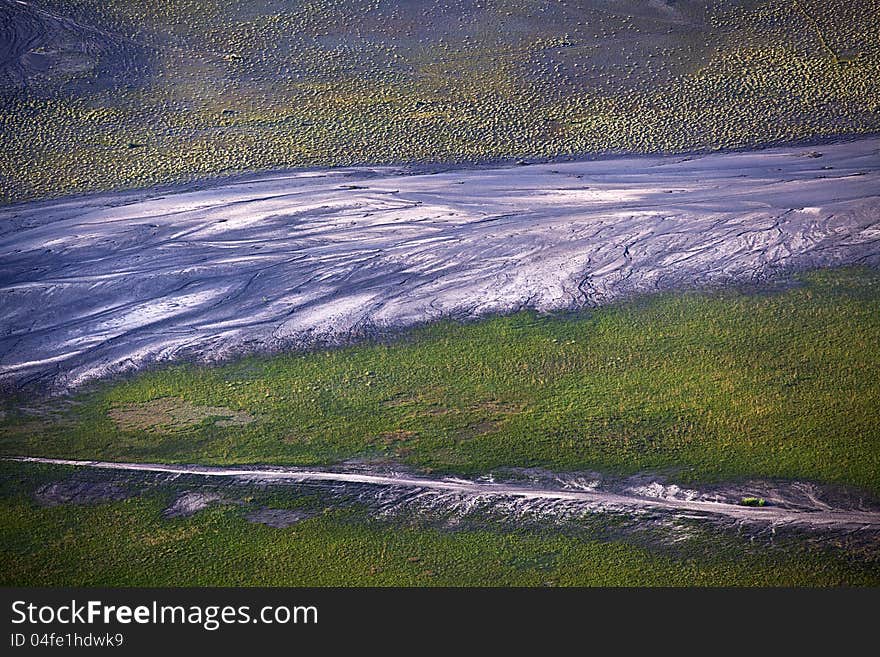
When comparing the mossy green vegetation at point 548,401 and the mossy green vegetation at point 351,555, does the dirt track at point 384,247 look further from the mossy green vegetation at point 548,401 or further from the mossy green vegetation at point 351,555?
the mossy green vegetation at point 351,555

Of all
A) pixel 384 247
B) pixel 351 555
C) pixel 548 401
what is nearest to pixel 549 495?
pixel 548 401

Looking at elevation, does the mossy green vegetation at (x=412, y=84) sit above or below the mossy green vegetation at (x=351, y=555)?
above

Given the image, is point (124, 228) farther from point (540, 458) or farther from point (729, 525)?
point (729, 525)

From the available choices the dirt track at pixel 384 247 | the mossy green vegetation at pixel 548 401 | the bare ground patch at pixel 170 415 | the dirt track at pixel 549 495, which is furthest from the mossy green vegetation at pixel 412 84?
the dirt track at pixel 549 495

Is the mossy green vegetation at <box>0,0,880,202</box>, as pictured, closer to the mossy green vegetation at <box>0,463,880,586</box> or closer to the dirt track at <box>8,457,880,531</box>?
the dirt track at <box>8,457,880,531</box>

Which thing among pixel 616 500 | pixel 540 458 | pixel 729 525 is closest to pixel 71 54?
pixel 540 458

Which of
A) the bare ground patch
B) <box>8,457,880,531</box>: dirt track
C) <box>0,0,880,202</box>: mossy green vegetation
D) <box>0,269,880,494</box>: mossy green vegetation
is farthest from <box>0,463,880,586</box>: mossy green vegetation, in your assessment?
<box>0,0,880,202</box>: mossy green vegetation
